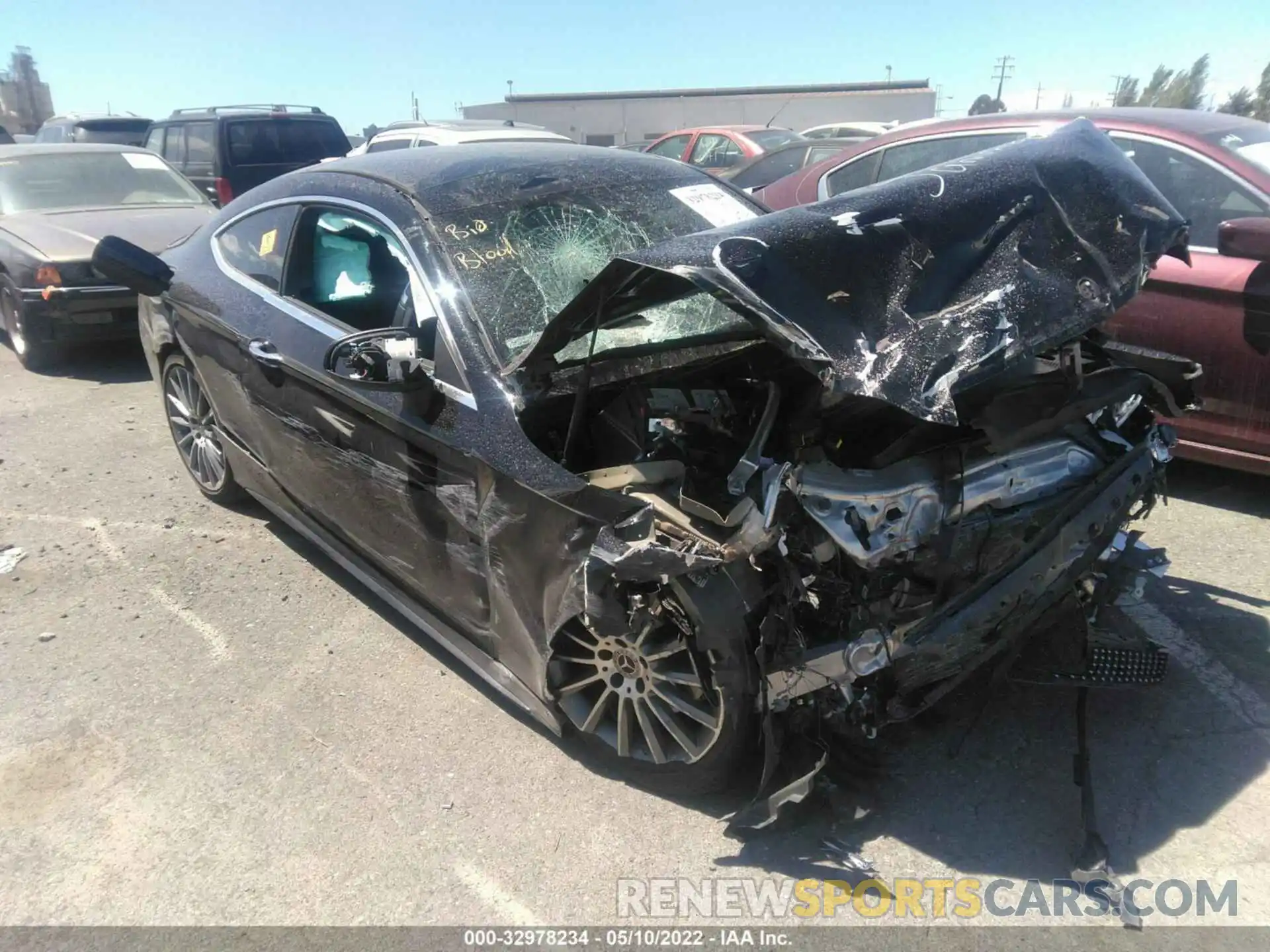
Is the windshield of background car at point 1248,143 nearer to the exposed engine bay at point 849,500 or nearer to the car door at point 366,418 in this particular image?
the exposed engine bay at point 849,500

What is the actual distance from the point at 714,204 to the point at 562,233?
0.78 metres

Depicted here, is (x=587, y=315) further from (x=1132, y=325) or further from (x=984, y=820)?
(x=1132, y=325)

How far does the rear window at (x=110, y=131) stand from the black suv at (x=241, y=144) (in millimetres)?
6596

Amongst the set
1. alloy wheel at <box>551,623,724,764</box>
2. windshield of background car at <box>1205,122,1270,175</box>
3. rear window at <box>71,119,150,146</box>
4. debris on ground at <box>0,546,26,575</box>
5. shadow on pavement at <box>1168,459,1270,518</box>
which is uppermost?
windshield of background car at <box>1205,122,1270,175</box>

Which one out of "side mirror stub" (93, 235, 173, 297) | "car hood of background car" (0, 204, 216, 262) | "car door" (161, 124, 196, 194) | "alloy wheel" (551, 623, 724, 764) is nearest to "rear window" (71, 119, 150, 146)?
"car door" (161, 124, 196, 194)

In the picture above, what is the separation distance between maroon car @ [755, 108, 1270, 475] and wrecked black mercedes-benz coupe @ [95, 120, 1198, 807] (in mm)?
1011

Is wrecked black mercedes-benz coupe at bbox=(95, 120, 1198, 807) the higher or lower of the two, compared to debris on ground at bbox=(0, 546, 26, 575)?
higher

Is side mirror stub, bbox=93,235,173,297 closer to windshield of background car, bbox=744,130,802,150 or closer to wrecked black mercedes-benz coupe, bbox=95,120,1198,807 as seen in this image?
wrecked black mercedes-benz coupe, bbox=95,120,1198,807

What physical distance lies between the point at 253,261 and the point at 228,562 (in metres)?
1.42

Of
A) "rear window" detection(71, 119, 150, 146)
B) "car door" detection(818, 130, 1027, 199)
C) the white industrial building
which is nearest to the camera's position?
"car door" detection(818, 130, 1027, 199)

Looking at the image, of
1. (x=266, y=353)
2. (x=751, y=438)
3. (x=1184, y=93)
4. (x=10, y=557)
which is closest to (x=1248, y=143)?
(x=751, y=438)

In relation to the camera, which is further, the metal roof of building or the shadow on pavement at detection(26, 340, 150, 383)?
the metal roof of building

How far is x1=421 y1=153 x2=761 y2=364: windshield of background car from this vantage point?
2982 millimetres

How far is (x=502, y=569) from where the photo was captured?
113 inches
